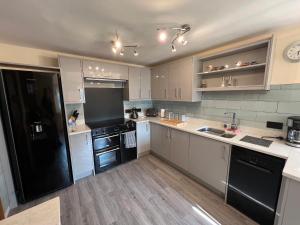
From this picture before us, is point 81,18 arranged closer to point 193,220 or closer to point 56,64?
point 56,64

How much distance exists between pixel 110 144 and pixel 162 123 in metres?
1.14

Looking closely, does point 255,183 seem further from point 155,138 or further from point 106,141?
point 106,141

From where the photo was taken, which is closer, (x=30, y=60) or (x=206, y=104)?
(x=30, y=60)

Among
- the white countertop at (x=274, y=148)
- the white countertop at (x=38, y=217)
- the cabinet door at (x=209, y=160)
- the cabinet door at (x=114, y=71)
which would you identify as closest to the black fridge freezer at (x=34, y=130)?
the cabinet door at (x=114, y=71)

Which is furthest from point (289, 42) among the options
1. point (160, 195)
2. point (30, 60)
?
point (30, 60)

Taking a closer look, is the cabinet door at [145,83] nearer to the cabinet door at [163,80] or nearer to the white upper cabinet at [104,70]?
the cabinet door at [163,80]

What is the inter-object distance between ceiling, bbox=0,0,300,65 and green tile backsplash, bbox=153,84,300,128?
835 mm

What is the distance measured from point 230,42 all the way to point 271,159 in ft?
5.68

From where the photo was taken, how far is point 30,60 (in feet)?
7.13

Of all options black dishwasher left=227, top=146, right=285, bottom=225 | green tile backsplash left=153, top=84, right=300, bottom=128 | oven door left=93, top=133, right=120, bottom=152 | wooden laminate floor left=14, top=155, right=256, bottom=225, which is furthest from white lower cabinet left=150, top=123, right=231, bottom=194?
oven door left=93, top=133, right=120, bottom=152

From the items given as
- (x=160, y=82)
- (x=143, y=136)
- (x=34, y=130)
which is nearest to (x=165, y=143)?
(x=143, y=136)

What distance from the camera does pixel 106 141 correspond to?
2.58 m

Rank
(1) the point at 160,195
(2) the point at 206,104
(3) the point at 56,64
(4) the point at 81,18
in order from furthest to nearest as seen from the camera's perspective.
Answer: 1. (2) the point at 206,104
2. (3) the point at 56,64
3. (1) the point at 160,195
4. (4) the point at 81,18

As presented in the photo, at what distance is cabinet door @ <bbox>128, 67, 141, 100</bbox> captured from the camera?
9.97 feet
